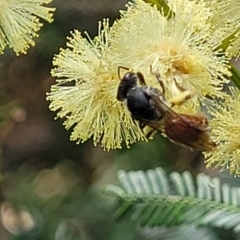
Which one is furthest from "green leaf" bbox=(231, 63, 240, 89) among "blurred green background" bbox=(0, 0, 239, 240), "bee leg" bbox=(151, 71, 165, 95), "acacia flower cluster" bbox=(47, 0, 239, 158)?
"blurred green background" bbox=(0, 0, 239, 240)

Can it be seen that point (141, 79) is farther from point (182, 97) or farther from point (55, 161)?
point (55, 161)

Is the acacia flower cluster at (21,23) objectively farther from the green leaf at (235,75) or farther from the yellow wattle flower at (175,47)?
the green leaf at (235,75)

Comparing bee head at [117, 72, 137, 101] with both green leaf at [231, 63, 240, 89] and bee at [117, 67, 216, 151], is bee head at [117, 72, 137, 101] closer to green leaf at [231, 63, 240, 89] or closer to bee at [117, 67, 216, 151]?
bee at [117, 67, 216, 151]

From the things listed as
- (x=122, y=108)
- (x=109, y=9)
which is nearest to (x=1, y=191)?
(x=109, y=9)

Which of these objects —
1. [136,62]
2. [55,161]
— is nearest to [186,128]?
[136,62]

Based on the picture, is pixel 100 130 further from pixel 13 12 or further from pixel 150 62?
A: pixel 13 12
